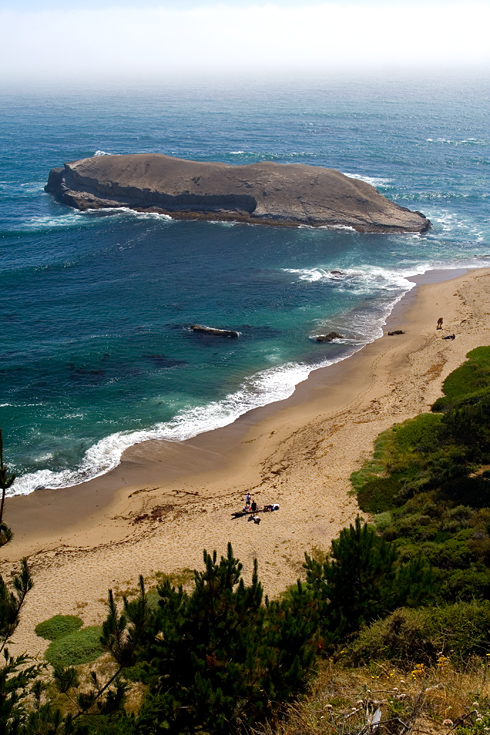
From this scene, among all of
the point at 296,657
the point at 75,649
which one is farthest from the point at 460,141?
the point at 296,657

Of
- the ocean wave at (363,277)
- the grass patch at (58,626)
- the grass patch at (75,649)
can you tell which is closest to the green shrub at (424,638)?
the grass patch at (75,649)

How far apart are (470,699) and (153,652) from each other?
24.2ft

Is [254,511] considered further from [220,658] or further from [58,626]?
[220,658]

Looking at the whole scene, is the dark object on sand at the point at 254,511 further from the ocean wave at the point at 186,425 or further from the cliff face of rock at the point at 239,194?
the cliff face of rock at the point at 239,194

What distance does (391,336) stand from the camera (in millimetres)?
49188

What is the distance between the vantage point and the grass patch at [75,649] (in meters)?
19.6

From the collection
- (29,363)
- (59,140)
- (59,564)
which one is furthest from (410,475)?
(59,140)

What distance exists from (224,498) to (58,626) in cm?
1089

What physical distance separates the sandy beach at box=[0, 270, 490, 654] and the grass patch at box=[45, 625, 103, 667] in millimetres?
686

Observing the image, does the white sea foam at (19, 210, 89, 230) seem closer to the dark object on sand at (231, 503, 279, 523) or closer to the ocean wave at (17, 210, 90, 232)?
the ocean wave at (17, 210, 90, 232)

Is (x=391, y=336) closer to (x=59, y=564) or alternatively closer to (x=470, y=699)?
(x=59, y=564)

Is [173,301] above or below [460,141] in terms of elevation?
below

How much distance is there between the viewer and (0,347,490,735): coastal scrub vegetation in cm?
1162

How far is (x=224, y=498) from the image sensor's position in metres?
30.3
